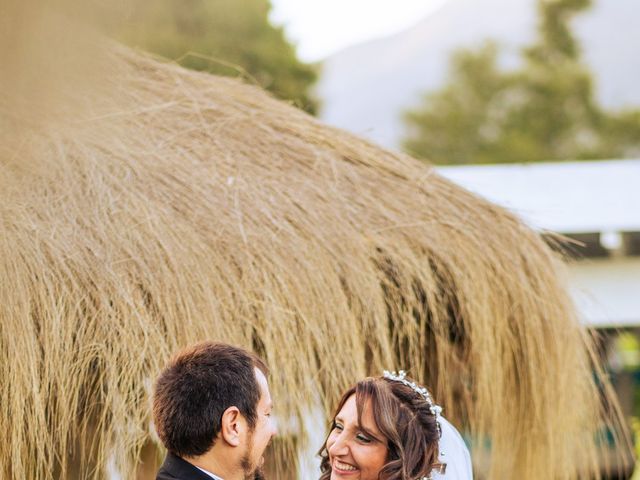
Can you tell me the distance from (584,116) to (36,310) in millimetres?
28239

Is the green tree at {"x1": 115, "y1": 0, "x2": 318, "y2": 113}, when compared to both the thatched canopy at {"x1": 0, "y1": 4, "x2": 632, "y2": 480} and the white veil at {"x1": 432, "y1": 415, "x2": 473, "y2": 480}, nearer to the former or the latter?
the thatched canopy at {"x1": 0, "y1": 4, "x2": 632, "y2": 480}

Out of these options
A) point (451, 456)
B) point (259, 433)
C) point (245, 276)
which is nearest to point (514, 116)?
point (245, 276)

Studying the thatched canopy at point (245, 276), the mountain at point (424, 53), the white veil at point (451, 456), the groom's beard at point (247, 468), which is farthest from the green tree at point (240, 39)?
the mountain at point (424, 53)

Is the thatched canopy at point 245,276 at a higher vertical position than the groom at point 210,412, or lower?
higher

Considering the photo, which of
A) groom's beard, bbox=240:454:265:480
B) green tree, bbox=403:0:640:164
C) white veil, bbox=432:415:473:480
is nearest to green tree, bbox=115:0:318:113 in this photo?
green tree, bbox=403:0:640:164

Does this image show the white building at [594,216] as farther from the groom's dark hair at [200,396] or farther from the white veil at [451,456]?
the groom's dark hair at [200,396]

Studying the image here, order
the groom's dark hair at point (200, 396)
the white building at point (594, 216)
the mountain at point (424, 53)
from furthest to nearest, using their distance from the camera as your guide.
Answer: the mountain at point (424, 53), the white building at point (594, 216), the groom's dark hair at point (200, 396)

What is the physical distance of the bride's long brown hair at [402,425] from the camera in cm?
315

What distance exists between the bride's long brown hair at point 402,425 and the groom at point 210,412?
58 cm

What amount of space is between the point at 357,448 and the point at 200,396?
76 centimetres

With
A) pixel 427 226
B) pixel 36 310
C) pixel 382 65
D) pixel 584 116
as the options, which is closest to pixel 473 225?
pixel 427 226

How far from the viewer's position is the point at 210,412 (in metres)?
2.62

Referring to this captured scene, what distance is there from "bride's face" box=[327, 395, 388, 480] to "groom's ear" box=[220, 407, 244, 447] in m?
0.61

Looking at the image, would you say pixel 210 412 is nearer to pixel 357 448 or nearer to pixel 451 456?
pixel 357 448
